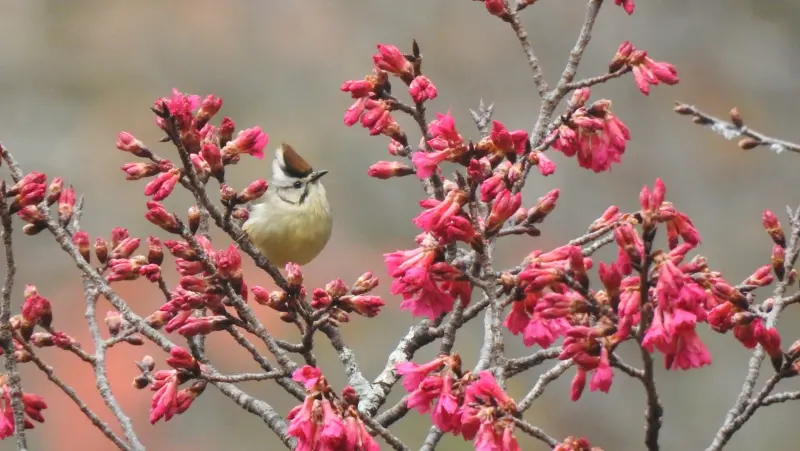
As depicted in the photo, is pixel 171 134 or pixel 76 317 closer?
pixel 171 134

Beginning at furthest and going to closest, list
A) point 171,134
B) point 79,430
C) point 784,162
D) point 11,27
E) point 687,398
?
point 11,27
point 784,162
point 687,398
point 79,430
point 171,134

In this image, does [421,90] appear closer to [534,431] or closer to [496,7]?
[496,7]

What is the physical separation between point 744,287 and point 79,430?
135 inches

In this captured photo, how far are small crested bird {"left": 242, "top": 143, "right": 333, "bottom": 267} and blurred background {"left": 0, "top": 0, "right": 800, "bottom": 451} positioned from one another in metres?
0.93

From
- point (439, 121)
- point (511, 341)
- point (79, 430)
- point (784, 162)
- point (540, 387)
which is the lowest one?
point (540, 387)

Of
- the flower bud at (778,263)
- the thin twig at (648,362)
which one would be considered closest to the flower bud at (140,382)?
the thin twig at (648,362)

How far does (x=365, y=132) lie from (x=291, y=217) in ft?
7.31

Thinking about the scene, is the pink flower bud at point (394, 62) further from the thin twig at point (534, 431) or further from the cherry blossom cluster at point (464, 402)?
the thin twig at point (534, 431)

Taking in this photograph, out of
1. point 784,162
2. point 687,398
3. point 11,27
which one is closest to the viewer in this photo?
point 687,398

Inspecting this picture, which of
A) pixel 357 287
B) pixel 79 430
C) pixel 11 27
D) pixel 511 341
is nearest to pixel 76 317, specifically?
pixel 79 430

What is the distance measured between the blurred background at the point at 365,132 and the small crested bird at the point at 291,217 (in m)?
0.93

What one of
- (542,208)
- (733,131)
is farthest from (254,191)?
(733,131)

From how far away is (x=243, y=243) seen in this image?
1.27 metres

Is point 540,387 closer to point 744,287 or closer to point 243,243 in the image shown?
point 744,287
